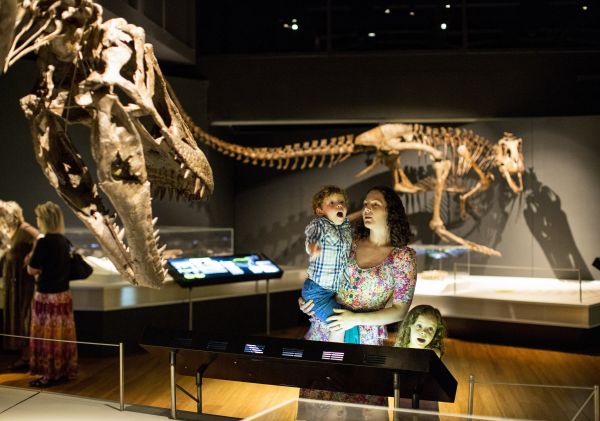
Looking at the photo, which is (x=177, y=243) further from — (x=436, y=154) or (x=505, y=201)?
(x=505, y=201)

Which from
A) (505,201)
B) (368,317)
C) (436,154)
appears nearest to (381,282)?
(368,317)

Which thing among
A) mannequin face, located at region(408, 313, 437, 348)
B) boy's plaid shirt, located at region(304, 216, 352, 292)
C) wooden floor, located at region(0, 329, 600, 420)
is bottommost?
wooden floor, located at region(0, 329, 600, 420)

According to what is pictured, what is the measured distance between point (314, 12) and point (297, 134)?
1885 mm

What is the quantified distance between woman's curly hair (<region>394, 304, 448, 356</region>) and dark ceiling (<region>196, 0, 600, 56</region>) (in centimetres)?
762

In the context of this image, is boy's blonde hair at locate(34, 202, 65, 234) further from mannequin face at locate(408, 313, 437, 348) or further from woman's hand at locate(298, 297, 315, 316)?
mannequin face at locate(408, 313, 437, 348)

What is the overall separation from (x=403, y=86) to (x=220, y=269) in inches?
191

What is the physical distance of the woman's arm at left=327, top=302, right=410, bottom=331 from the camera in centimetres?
333

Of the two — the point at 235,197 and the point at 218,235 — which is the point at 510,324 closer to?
the point at 218,235

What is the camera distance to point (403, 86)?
34.2 feet

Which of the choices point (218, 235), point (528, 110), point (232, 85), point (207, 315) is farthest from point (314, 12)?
point (207, 315)

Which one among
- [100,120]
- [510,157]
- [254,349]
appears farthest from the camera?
[510,157]

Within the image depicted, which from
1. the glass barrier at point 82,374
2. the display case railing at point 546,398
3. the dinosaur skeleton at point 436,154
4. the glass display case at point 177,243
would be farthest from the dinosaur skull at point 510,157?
the glass barrier at point 82,374

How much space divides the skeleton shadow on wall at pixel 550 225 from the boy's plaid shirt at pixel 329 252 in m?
7.55

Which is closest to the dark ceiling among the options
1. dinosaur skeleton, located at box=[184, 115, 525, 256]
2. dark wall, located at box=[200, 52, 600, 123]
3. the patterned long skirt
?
dark wall, located at box=[200, 52, 600, 123]
